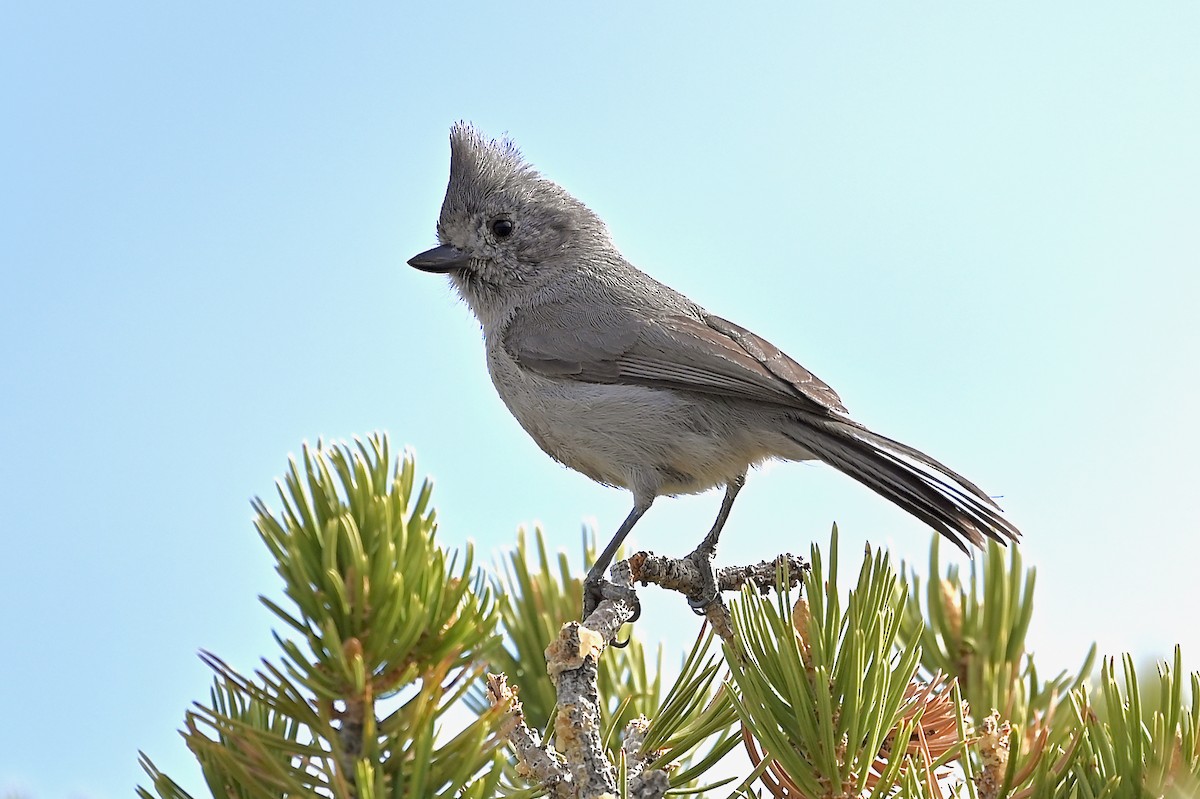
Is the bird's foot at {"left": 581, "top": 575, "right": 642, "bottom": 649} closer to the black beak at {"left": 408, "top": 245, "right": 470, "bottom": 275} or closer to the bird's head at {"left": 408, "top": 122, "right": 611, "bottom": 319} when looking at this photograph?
the bird's head at {"left": 408, "top": 122, "right": 611, "bottom": 319}

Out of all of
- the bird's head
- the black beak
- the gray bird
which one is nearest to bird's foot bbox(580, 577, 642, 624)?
the gray bird

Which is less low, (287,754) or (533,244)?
(533,244)

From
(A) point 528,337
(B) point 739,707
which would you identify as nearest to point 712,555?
(A) point 528,337

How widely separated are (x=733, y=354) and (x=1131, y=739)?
2050 millimetres

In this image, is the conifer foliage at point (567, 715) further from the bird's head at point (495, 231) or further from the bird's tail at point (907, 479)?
the bird's head at point (495, 231)

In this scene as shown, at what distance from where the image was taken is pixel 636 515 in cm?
302

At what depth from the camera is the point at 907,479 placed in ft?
8.94

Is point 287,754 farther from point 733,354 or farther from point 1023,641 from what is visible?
point 733,354

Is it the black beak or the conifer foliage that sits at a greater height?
the black beak

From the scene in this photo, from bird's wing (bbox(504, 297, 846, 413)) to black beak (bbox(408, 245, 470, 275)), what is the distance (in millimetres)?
355

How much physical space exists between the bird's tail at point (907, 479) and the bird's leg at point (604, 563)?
466mm

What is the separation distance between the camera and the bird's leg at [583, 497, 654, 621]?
2.14 meters

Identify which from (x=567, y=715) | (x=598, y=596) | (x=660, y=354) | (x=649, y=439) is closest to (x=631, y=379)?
(x=660, y=354)

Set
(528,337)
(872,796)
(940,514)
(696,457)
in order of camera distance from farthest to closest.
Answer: (528,337) → (696,457) → (940,514) → (872,796)
